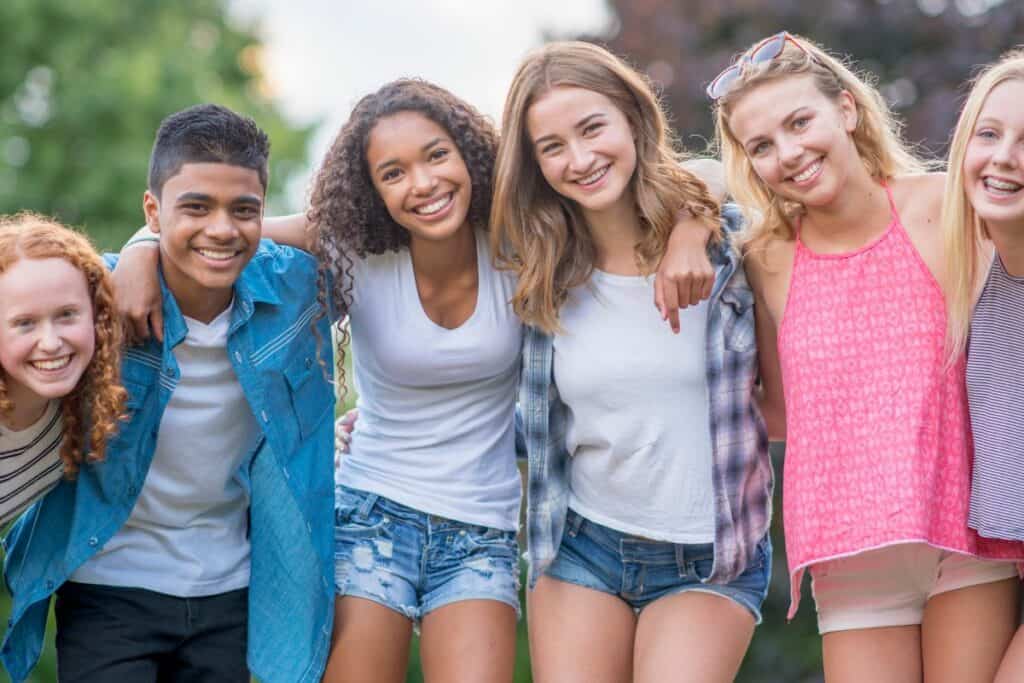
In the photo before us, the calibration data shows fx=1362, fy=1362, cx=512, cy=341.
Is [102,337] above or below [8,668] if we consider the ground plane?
above

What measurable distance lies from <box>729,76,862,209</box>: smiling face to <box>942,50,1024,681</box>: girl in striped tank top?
33cm

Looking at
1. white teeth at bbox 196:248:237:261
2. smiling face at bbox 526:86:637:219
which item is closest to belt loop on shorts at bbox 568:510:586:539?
smiling face at bbox 526:86:637:219

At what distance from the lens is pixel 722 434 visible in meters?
3.92

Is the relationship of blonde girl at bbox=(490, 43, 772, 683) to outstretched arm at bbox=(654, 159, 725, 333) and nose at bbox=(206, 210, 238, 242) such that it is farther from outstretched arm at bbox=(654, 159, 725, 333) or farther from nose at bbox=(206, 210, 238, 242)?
nose at bbox=(206, 210, 238, 242)

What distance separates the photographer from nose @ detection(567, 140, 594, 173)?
3.99 meters

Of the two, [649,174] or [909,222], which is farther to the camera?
[649,174]

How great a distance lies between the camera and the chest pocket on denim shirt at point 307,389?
4051 millimetres

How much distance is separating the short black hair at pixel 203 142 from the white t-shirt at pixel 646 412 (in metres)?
1.11

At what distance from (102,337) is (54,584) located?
28.5 inches

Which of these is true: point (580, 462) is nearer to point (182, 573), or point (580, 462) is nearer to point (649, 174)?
point (649, 174)

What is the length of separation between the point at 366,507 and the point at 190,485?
Result: 1.79 feet

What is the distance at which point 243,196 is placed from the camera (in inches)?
155

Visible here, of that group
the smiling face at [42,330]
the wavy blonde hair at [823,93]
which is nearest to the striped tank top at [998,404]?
the wavy blonde hair at [823,93]

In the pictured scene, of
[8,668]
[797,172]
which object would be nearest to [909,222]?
[797,172]
